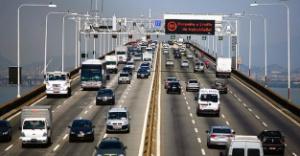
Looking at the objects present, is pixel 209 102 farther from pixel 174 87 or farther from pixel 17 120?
pixel 174 87

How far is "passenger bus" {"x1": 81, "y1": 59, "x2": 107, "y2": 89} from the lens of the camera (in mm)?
73875

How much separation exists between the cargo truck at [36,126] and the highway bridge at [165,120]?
656 mm

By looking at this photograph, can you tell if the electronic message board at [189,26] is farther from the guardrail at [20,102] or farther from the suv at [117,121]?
the suv at [117,121]

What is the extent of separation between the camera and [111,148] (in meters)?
31.4

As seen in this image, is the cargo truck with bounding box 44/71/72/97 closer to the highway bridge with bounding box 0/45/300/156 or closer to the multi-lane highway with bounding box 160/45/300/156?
the highway bridge with bounding box 0/45/300/156

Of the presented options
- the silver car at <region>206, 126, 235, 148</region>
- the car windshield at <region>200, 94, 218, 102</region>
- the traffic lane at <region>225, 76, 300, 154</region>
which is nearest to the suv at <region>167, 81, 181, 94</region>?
the traffic lane at <region>225, 76, 300, 154</region>

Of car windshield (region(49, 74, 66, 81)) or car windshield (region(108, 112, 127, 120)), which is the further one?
car windshield (region(49, 74, 66, 81))

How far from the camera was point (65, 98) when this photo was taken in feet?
229

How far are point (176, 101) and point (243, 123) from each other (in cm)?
1562

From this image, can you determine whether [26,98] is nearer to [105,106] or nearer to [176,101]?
[105,106]

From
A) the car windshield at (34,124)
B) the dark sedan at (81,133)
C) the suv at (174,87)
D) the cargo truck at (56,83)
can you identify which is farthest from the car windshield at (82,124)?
the suv at (174,87)

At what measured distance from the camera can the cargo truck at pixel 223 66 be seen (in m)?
97.6

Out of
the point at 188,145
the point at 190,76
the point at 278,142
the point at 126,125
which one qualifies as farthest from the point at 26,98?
the point at 190,76

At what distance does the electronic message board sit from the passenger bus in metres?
32.2
